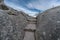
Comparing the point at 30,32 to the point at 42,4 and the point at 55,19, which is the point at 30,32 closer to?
the point at 55,19

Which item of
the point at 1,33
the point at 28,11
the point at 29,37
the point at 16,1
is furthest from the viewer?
the point at 16,1

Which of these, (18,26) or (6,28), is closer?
(6,28)

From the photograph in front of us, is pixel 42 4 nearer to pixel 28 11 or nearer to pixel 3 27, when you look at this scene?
pixel 28 11

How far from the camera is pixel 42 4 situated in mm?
1645

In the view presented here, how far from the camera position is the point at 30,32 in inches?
39.3

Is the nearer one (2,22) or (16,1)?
(2,22)

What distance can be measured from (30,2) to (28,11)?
210 mm

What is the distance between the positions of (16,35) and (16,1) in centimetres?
88

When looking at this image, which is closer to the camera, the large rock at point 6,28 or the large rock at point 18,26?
the large rock at point 6,28

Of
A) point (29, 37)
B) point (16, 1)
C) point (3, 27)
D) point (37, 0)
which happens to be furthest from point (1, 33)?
point (37, 0)

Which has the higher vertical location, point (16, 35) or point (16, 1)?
point (16, 1)

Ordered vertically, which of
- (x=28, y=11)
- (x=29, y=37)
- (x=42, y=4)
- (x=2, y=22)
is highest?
(x=42, y=4)

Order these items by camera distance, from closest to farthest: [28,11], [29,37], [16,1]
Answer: [29,37]
[28,11]
[16,1]

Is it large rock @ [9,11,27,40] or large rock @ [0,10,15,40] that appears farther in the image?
large rock @ [9,11,27,40]
